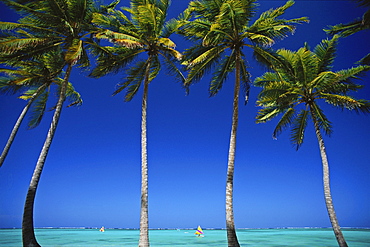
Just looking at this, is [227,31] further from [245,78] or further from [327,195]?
[327,195]

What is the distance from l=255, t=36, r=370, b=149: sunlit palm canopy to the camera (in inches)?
597

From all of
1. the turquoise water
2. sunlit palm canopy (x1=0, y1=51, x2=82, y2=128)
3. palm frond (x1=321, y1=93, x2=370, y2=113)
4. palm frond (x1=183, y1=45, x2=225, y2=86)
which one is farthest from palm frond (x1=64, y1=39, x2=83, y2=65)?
the turquoise water

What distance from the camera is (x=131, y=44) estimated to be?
42.6 feet

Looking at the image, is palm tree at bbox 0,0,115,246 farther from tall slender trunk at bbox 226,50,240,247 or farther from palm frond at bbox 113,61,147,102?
tall slender trunk at bbox 226,50,240,247

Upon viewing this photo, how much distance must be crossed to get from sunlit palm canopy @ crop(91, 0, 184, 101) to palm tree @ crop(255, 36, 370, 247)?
5391 millimetres

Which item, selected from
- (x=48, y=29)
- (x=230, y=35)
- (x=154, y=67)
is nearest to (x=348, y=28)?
(x=230, y=35)

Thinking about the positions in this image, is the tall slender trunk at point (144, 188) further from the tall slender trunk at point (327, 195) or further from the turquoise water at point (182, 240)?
the turquoise water at point (182, 240)

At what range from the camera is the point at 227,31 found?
1387 cm

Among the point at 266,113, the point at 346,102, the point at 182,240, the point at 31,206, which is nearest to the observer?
the point at 31,206

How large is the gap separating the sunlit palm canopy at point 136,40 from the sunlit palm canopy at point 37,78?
271 cm

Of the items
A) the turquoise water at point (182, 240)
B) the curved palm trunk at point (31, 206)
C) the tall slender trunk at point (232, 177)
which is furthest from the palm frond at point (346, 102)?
the turquoise water at point (182, 240)

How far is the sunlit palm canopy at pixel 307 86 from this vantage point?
49.7ft

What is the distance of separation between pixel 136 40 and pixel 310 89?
32.8 feet

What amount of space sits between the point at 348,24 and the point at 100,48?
38.3 ft
